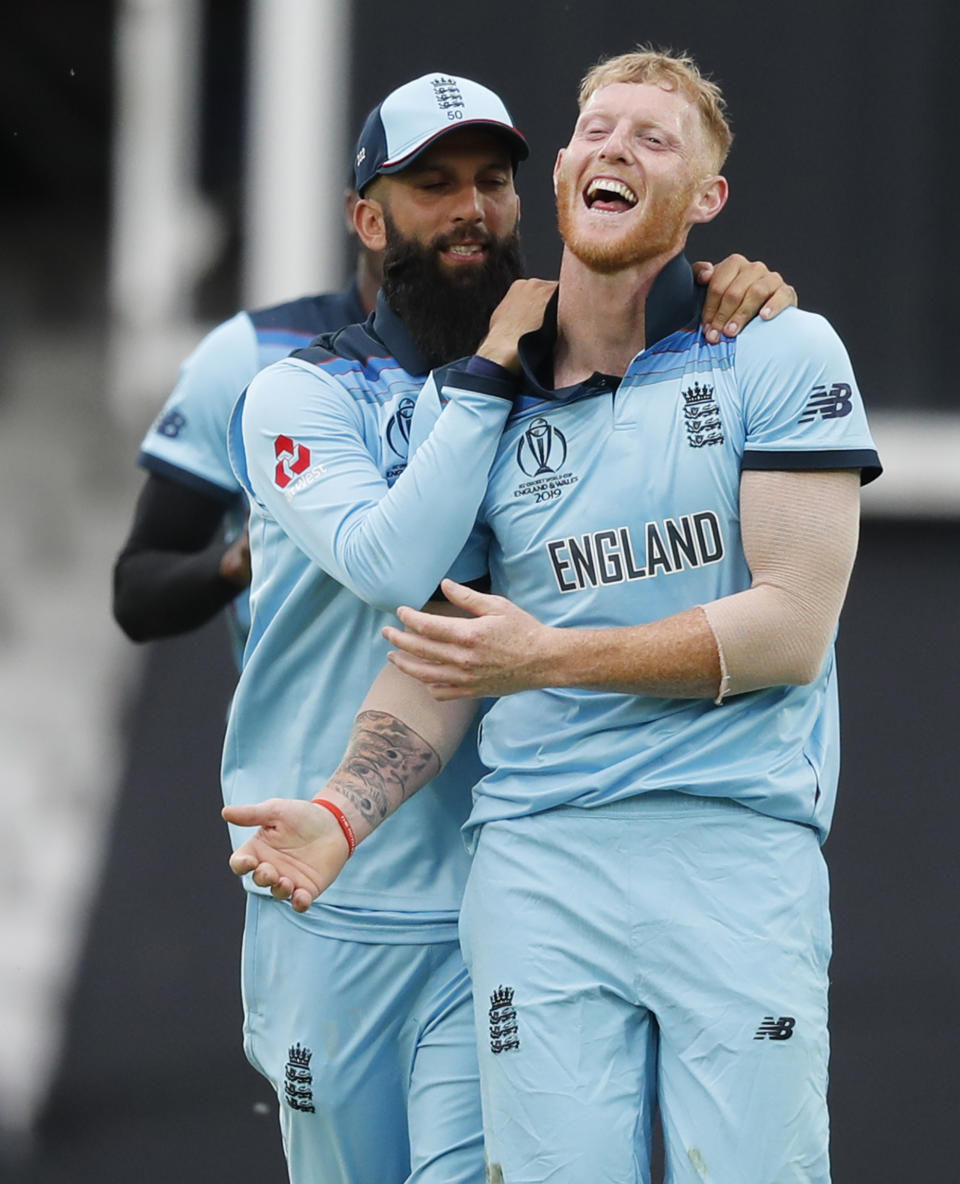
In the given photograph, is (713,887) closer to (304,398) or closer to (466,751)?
(466,751)

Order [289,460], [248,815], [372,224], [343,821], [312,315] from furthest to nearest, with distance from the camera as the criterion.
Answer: [312,315], [372,224], [289,460], [343,821], [248,815]

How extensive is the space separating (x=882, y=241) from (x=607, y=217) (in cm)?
328

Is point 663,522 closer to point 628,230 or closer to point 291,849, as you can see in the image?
point 628,230

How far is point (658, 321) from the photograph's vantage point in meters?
3.02

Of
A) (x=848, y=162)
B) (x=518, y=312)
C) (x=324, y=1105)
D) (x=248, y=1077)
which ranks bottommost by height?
(x=248, y=1077)

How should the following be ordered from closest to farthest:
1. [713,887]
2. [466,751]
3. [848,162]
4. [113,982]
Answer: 1. [713,887]
2. [466,751]
3. [848,162]
4. [113,982]

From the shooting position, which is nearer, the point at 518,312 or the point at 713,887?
the point at 713,887

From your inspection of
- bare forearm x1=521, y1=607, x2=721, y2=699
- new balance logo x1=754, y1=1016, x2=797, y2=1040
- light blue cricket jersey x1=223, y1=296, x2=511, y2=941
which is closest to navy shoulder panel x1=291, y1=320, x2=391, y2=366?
light blue cricket jersey x1=223, y1=296, x2=511, y2=941

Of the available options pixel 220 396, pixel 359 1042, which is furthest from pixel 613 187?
pixel 220 396

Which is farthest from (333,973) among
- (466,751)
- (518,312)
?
(518,312)

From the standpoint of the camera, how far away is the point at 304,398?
3.23 m

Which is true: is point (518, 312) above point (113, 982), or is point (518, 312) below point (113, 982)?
above

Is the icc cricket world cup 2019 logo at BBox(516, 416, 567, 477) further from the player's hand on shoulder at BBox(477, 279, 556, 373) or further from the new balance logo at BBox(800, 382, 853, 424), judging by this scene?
the new balance logo at BBox(800, 382, 853, 424)

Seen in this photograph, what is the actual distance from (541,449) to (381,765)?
0.54 metres
